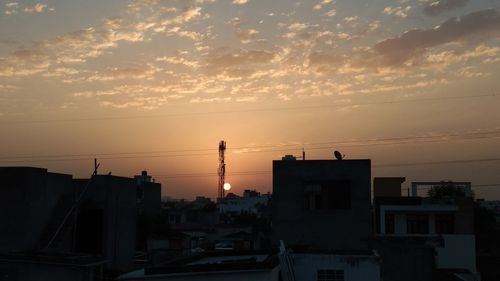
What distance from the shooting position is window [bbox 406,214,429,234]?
161 ft

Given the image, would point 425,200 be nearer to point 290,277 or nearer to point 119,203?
point 119,203

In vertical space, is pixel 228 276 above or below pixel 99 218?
below

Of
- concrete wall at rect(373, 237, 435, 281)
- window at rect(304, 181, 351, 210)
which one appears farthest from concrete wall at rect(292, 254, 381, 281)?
window at rect(304, 181, 351, 210)

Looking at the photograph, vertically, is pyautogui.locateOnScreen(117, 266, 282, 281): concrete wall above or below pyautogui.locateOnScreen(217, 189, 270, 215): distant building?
above

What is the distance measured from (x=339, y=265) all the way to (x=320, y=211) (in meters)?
14.7

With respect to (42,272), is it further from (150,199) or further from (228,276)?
(150,199)

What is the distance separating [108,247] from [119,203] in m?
3.36

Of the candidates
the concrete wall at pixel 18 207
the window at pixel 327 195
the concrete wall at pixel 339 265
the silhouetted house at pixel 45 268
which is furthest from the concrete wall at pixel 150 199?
the concrete wall at pixel 339 265

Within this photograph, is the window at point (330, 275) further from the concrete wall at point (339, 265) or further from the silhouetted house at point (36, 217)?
the silhouetted house at point (36, 217)

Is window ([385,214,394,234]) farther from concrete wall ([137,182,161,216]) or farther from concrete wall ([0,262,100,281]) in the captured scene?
concrete wall ([137,182,161,216])

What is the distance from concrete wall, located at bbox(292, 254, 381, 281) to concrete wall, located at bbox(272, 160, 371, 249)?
14.0m

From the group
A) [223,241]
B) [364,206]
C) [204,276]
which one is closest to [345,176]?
[364,206]

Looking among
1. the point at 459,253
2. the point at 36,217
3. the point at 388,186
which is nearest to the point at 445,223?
the point at 459,253

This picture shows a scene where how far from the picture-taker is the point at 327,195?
3900 centimetres
